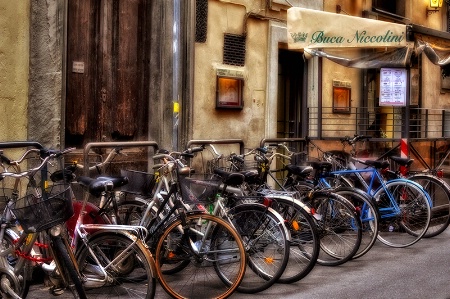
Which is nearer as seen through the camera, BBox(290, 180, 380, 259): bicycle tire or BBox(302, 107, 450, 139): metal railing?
BBox(290, 180, 380, 259): bicycle tire

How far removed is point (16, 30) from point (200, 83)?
3029 mm

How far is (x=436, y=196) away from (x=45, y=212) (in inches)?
230

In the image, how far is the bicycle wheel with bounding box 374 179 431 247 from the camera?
9.20m

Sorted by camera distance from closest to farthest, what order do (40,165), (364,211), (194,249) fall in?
1. (40,165)
2. (194,249)
3. (364,211)

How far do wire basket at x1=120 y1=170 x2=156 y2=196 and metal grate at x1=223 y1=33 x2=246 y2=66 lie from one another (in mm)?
4600

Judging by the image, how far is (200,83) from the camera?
433 inches

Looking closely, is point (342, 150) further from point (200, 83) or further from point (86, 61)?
point (86, 61)

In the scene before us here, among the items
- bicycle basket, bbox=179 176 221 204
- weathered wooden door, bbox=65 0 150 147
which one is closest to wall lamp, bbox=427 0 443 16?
weathered wooden door, bbox=65 0 150 147

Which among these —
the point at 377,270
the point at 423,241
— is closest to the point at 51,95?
the point at 377,270

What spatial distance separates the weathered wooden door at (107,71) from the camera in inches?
376

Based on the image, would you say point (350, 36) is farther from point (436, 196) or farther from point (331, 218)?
point (331, 218)

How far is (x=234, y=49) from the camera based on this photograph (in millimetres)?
11656

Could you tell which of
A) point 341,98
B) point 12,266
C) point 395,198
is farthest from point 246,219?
point 341,98

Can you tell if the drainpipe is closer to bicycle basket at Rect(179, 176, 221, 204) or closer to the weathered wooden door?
the weathered wooden door
